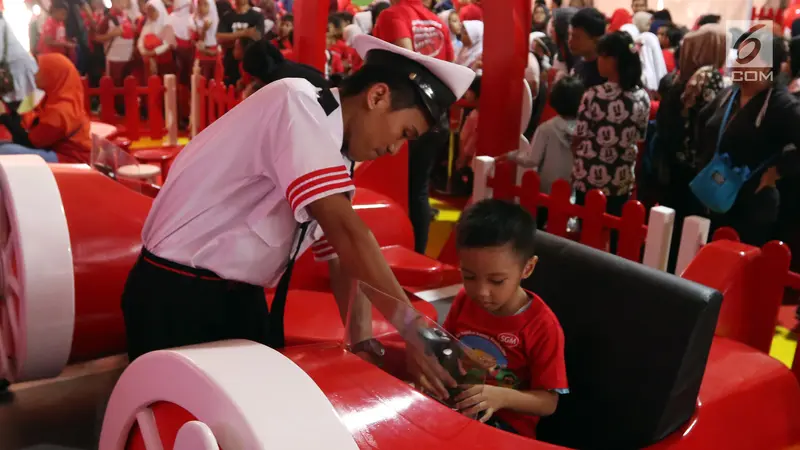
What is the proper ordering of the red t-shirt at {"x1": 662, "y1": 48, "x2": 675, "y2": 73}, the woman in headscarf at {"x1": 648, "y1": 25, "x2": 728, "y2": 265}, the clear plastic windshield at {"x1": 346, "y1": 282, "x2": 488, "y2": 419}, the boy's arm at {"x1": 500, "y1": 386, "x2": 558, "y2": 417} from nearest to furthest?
the clear plastic windshield at {"x1": 346, "y1": 282, "x2": 488, "y2": 419}
the boy's arm at {"x1": 500, "y1": 386, "x2": 558, "y2": 417}
the woman in headscarf at {"x1": 648, "y1": 25, "x2": 728, "y2": 265}
the red t-shirt at {"x1": 662, "y1": 48, "x2": 675, "y2": 73}

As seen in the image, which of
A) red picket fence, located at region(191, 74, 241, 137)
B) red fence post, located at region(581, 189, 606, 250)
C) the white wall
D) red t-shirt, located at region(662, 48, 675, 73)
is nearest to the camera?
red fence post, located at region(581, 189, 606, 250)

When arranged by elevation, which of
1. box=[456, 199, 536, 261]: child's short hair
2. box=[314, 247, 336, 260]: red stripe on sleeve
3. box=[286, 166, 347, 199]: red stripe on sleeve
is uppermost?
box=[286, 166, 347, 199]: red stripe on sleeve

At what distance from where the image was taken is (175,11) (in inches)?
308

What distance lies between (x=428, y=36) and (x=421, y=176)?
77 cm

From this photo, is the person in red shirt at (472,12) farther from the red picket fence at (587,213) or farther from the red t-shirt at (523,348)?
the red t-shirt at (523,348)

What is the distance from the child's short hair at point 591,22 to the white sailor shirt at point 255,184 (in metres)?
2.58

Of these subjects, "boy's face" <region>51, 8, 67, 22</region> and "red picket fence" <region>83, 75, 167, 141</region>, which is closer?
"red picket fence" <region>83, 75, 167, 141</region>

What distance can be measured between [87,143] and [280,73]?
4.59ft

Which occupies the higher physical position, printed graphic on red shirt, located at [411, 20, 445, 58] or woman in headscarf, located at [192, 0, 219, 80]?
printed graphic on red shirt, located at [411, 20, 445, 58]

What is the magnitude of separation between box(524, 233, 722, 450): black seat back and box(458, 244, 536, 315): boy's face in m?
0.17

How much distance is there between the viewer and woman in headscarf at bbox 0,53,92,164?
12.1 feet

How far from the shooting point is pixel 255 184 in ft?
4.66

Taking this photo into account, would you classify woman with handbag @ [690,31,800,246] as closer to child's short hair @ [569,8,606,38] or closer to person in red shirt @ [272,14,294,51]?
child's short hair @ [569,8,606,38]

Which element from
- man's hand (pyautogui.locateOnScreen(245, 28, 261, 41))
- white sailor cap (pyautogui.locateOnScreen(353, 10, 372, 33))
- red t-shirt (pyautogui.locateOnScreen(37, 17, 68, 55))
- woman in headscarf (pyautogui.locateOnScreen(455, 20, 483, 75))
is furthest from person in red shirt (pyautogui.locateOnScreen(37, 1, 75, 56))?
woman in headscarf (pyautogui.locateOnScreen(455, 20, 483, 75))
